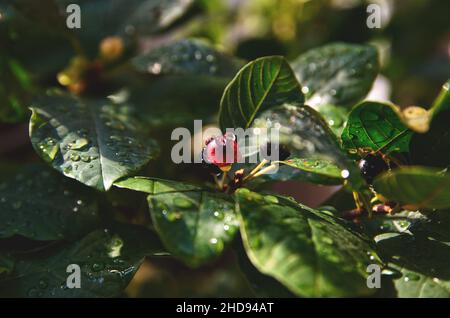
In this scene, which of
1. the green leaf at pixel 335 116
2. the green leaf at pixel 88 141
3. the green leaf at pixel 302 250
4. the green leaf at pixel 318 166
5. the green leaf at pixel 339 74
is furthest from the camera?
the green leaf at pixel 339 74

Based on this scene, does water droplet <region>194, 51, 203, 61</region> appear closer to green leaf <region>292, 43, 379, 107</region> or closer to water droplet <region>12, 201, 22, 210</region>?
green leaf <region>292, 43, 379, 107</region>

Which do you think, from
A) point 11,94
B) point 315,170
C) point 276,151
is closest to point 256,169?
point 276,151

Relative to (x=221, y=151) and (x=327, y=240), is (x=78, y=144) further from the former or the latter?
(x=327, y=240)

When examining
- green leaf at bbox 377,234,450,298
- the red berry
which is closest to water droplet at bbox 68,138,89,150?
the red berry

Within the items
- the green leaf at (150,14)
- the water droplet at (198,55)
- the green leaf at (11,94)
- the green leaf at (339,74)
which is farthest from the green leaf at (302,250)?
the green leaf at (150,14)

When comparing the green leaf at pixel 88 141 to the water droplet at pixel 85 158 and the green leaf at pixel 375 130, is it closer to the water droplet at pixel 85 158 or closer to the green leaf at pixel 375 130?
the water droplet at pixel 85 158

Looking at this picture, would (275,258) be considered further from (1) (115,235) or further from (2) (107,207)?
(2) (107,207)
